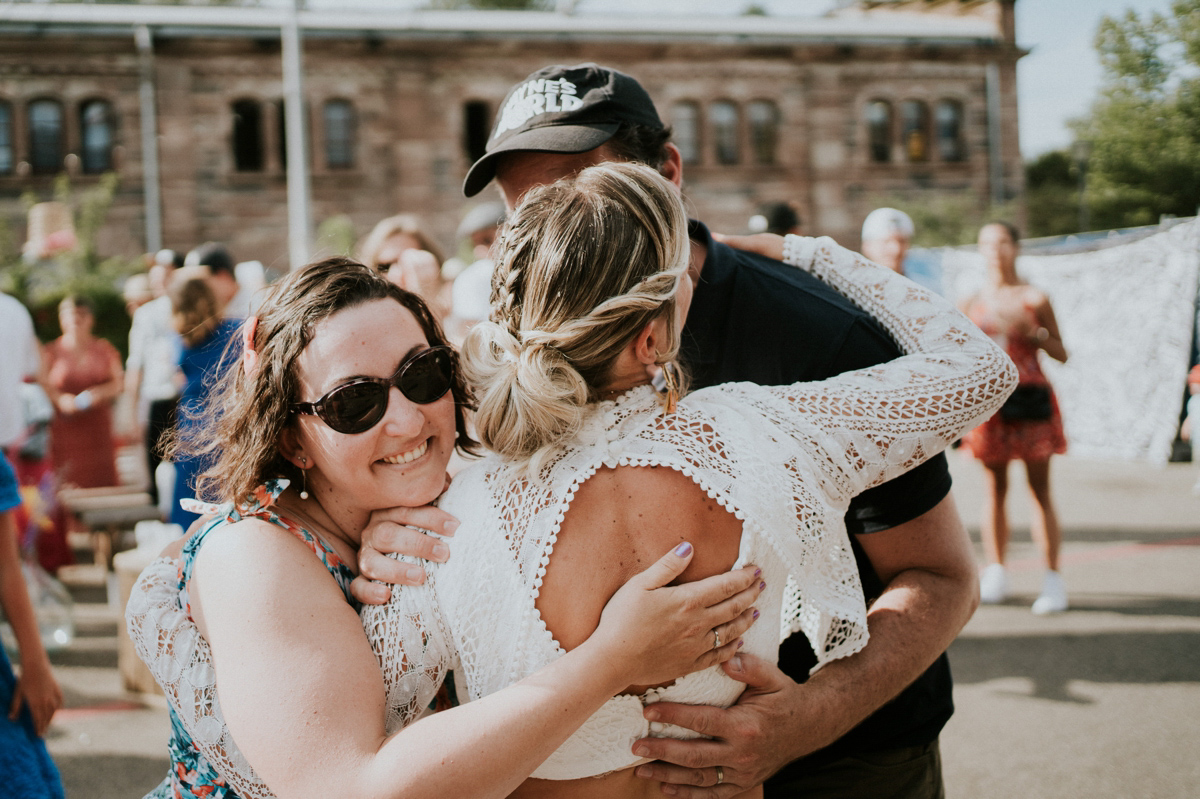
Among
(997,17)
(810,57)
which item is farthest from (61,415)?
(997,17)

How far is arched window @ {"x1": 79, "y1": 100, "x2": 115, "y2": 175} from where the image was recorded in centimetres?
1992

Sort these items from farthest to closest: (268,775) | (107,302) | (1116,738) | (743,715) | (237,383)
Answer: (107,302) < (1116,738) < (237,383) < (743,715) < (268,775)

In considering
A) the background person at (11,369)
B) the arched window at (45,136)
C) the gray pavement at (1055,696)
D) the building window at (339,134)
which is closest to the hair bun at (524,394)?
the gray pavement at (1055,696)

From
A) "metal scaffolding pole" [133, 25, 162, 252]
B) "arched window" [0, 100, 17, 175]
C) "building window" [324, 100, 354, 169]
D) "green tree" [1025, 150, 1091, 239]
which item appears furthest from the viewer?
"green tree" [1025, 150, 1091, 239]

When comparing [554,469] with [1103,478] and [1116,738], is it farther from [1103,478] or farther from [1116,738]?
[1103,478]

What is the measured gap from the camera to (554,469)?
4.35 ft

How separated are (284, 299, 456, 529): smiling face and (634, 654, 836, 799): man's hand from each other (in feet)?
1.78

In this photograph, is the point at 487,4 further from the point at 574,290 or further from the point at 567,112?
the point at 574,290

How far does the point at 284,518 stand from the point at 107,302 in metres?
17.8

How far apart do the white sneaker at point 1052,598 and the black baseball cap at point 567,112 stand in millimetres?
4770

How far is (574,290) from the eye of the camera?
4.26 feet

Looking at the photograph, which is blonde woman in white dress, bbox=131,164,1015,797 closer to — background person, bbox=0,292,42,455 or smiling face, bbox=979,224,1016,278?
background person, bbox=0,292,42,455

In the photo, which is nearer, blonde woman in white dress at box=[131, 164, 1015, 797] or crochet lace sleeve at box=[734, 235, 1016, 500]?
blonde woman in white dress at box=[131, 164, 1015, 797]

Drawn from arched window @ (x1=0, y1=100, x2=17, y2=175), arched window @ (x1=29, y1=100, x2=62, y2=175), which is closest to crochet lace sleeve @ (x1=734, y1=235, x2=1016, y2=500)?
arched window @ (x1=29, y1=100, x2=62, y2=175)
